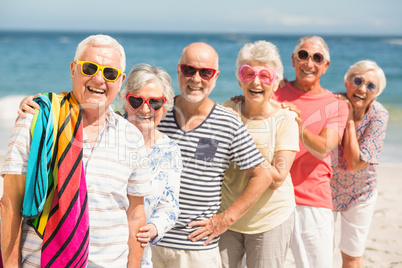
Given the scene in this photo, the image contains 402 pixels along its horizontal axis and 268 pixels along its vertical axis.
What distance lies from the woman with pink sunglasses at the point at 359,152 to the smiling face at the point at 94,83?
227 cm

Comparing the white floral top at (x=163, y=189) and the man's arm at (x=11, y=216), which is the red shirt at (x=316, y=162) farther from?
the man's arm at (x=11, y=216)

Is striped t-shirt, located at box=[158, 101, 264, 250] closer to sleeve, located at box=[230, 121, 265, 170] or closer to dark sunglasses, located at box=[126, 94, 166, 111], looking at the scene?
sleeve, located at box=[230, 121, 265, 170]

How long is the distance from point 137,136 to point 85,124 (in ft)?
0.91

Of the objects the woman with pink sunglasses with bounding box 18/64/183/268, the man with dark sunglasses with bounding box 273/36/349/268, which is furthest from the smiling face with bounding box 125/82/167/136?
the man with dark sunglasses with bounding box 273/36/349/268

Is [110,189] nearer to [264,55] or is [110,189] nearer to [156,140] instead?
[156,140]

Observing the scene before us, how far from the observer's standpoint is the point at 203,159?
2953 millimetres

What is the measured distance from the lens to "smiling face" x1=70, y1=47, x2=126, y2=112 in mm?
2299

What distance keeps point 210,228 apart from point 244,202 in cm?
29

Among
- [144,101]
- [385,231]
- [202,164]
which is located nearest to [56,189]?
[144,101]

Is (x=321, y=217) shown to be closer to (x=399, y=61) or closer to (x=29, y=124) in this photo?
(x=29, y=124)

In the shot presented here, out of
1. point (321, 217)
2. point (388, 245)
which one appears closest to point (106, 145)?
point (321, 217)

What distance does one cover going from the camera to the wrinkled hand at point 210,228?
2.94 m

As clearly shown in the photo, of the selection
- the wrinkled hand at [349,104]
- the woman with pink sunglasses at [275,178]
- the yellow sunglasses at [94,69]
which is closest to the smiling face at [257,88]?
the woman with pink sunglasses at [275,178]

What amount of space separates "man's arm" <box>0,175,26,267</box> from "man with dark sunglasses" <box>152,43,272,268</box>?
109cm
